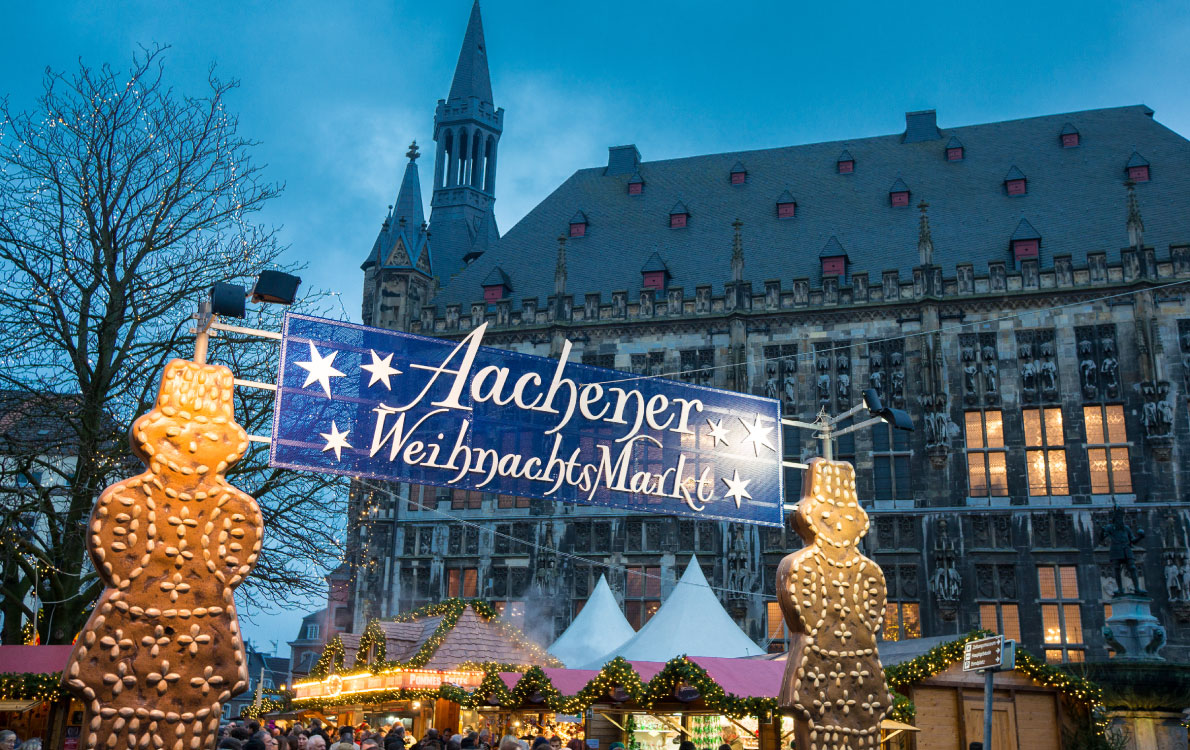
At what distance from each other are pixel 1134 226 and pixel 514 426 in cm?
2246

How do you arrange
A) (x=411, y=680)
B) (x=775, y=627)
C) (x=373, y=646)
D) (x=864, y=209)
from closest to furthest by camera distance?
1. (x=411, y=680)
2. (x=373, y=646)
3. (x=775, y=627)
4. (x=864, y=209)

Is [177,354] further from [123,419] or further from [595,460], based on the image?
[595,460]

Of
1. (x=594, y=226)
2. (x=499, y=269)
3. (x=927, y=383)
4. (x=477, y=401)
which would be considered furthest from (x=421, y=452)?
(x=594, y=226)

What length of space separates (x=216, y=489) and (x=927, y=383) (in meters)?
22.0

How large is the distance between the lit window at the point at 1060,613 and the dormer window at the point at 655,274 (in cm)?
1167

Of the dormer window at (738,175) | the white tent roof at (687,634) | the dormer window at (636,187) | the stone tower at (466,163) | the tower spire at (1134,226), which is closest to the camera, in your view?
the white tent roof at (687,634)

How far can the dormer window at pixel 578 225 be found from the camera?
31969 mm

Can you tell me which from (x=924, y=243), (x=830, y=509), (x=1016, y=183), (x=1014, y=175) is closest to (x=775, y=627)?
(x=924, y=243)

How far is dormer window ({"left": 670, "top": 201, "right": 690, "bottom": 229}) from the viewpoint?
103 ft

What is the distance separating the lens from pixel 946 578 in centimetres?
2383

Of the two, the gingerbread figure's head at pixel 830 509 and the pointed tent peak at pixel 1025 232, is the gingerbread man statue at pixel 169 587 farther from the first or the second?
the pointed tent peak at pixel 1025 232

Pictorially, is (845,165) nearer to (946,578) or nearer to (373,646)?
(946,578)

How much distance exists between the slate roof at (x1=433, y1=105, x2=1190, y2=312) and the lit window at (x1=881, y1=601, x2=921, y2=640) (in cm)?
818

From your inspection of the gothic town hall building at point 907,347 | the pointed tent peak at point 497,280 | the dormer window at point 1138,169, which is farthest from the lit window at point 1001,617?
the pointed tent peak at point 497,280
